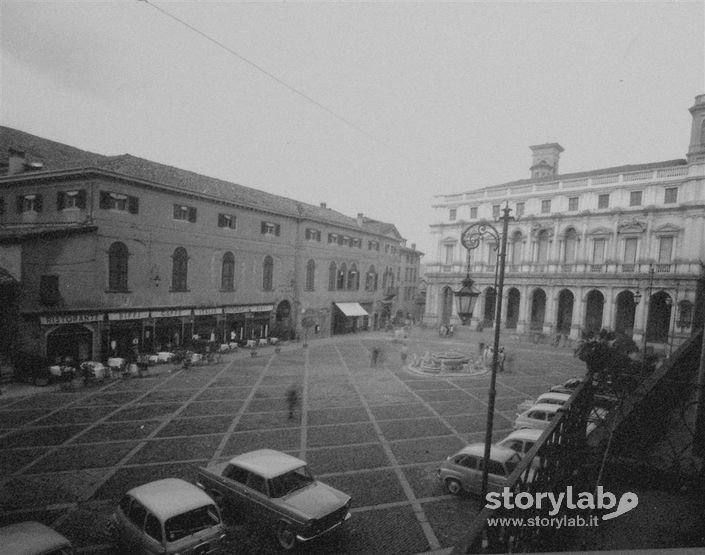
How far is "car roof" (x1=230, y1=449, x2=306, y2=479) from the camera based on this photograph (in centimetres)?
873

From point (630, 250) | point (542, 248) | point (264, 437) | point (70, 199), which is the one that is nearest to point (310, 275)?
point (70, 199)

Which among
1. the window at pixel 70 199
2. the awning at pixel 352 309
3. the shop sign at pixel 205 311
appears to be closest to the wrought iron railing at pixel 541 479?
the window at pixel 70 199

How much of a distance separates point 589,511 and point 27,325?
24633 mm

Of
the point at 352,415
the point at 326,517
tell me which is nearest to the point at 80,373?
the point at 352,415

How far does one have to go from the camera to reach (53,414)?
50.5 feet

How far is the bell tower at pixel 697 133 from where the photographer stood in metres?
32.0

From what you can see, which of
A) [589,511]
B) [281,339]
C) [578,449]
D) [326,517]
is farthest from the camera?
[281,339]

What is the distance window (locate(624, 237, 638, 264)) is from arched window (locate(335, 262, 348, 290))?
25716 mm

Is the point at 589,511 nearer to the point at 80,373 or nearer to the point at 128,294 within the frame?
the point at 80,373

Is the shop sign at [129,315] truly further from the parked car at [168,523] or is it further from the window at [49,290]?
the parked car at [168,523]

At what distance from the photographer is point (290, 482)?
8742 mm

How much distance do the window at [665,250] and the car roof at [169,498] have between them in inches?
1560

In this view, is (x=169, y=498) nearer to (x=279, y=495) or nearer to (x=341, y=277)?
(x=279, y=495)

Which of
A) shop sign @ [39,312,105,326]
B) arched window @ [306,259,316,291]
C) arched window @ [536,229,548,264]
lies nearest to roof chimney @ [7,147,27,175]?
shop sign @ [39,312,105,326]
